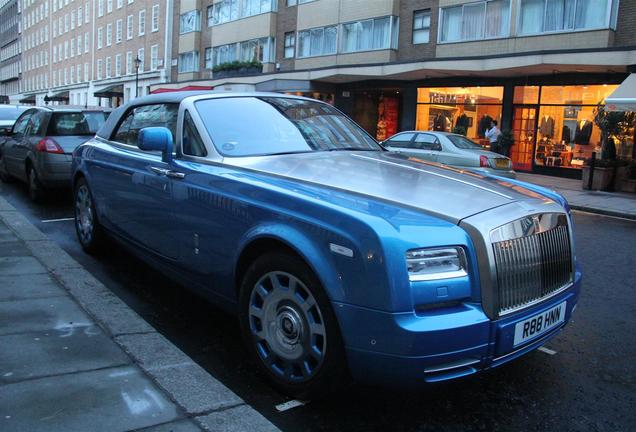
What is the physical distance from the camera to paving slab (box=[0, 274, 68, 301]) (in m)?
4.33

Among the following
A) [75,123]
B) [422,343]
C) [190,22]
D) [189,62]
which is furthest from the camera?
[189,62]

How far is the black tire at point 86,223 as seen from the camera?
553cm

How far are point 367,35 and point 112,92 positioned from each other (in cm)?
2637

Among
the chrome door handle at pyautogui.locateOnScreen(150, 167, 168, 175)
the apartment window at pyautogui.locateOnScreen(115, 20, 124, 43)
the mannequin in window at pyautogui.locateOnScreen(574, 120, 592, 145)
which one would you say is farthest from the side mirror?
the apartment window at pyautogui.locateOnScreen(115, 20, 124, 43)

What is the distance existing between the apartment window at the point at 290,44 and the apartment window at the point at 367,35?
14.7 ft

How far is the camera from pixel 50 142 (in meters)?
8.52

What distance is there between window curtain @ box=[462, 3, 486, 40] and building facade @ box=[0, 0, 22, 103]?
82291 mm

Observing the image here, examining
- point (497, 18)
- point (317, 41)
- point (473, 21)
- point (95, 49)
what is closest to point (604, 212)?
point (497, 18)

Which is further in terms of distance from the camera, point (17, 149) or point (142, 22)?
point (142, 22)

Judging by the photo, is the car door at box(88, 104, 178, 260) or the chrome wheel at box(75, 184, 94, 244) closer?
the car door at box(88, 104, 178, 260)

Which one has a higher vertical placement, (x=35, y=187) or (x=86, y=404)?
(x=35, y=187)

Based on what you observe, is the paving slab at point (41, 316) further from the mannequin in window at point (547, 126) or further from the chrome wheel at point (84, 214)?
the mannequin in window at point (547, 126)

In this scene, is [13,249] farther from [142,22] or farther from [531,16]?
[142,22]

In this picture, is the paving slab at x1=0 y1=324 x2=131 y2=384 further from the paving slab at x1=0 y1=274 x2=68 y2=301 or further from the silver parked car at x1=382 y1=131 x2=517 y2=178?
the silver parked car at x1=382 y1=131 x2=517 y2=178
